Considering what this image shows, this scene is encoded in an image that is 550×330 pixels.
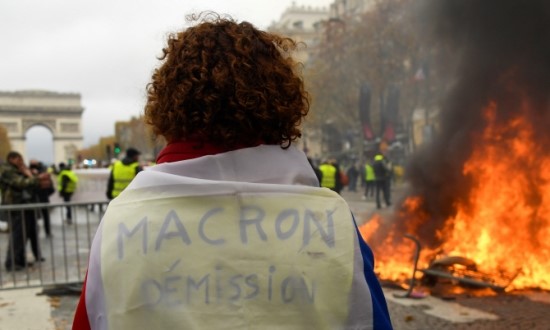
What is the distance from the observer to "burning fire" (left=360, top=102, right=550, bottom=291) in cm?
654

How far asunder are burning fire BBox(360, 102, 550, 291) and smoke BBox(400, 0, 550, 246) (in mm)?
85

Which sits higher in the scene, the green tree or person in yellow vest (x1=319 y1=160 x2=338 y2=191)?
the green tree

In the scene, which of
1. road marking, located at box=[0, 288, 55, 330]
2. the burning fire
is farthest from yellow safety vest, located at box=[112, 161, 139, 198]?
the burning fire

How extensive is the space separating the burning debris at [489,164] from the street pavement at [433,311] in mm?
522

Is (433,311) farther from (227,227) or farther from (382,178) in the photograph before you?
(382,178)

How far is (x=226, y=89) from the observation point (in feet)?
4.52

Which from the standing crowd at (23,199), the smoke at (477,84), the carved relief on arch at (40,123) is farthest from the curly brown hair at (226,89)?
the carved relief on arch at (40,123)

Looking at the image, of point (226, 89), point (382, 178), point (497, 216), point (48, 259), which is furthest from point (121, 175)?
point (382, 178)

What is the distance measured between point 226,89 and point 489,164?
6.39m

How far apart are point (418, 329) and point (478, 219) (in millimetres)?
2437

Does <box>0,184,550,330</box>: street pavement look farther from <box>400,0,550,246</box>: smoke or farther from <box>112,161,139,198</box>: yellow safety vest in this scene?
<box>112,161,139,198</box>: yellow safety vest

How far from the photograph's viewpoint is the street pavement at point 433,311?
507 cm

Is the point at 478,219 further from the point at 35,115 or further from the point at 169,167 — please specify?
the point at 35,115

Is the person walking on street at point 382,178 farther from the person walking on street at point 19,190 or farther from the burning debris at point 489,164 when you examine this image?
the person walking on street at point 19,190
